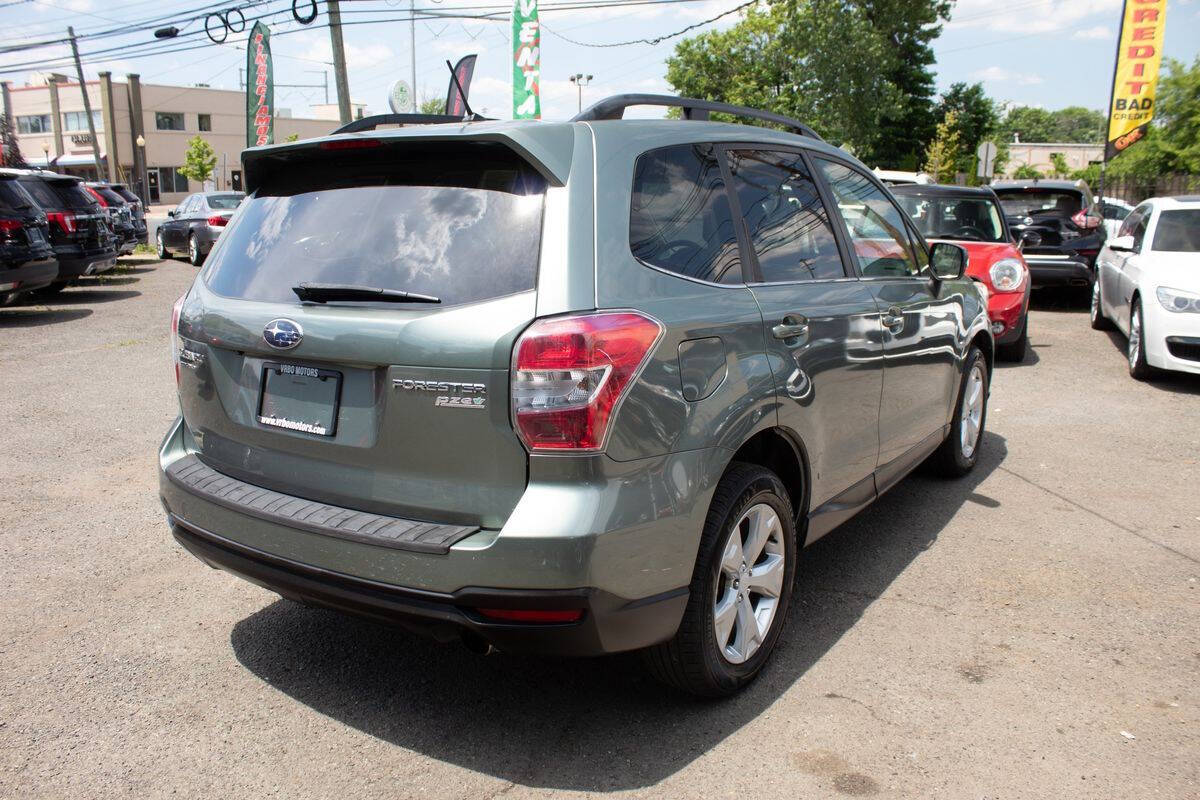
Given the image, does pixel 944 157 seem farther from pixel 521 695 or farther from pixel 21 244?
pixel 521 695

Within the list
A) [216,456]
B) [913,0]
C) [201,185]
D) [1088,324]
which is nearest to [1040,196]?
[1088,324]

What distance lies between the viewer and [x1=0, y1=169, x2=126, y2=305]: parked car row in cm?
1210

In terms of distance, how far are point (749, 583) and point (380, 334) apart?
145 cm

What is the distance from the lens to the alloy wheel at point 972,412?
5660 mm

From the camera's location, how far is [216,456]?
3.21m

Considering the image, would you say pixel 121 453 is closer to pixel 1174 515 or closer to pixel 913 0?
pixel 1174 515

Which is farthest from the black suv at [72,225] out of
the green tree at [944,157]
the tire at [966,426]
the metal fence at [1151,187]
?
the green tree at [944,157]

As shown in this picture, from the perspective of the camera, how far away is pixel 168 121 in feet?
251

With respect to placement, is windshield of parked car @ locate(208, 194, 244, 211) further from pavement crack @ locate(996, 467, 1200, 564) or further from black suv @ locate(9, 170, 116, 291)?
pavement crack @ locate(996, 467, 1200, 564)

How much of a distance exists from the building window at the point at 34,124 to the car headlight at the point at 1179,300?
87980 millimetres

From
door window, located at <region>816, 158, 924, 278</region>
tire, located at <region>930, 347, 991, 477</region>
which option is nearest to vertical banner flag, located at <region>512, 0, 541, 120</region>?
tire, located at <region>930, 347, 991, 477</region>

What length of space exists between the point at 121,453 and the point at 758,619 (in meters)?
4.68

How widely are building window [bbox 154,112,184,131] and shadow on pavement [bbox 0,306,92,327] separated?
70013 millimetres

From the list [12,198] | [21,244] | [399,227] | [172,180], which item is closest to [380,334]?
[399,227]
